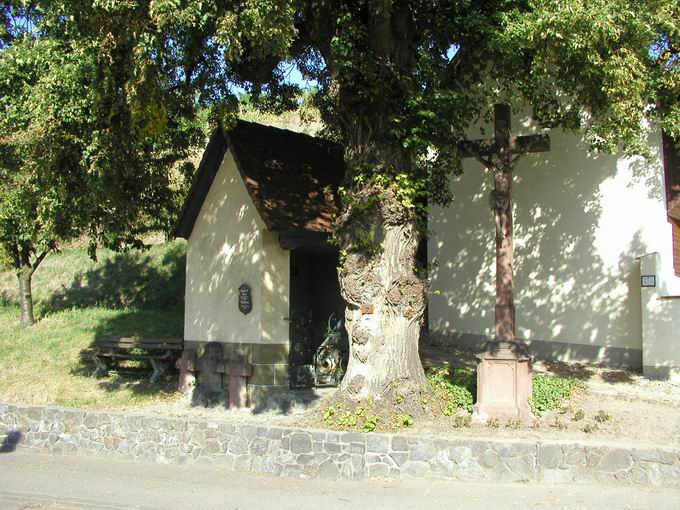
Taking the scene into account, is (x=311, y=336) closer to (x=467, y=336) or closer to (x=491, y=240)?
(x=467, y=336)

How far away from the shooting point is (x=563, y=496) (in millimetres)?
7109

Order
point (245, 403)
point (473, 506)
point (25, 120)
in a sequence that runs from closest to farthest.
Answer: point (473, 506)
point (25, 120)
point (245, 403)

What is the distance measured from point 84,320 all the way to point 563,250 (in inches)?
483

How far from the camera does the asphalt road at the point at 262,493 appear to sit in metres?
7.02

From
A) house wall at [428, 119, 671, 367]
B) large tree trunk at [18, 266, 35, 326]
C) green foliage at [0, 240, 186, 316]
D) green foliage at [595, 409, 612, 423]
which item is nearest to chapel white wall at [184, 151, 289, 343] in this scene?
house wall at [428, 119, 671, 367]

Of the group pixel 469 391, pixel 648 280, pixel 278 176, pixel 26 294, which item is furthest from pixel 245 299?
pixel 26 294

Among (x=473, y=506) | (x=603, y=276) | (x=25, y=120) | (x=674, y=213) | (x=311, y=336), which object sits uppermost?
(x=25, y=120)

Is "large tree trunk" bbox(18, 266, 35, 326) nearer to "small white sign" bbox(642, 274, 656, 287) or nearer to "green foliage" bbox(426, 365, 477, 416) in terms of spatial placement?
"green foliage" bbox(426, 365, 477, 416)

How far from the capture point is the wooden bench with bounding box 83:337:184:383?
533 inches

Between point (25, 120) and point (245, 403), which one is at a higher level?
point (25, 120)

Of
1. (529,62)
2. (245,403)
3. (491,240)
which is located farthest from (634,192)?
(245,403)

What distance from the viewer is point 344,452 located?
8.15 metres

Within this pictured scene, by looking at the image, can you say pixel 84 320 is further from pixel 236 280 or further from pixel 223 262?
pixel 236 280

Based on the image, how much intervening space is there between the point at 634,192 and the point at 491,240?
304cm
